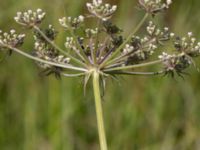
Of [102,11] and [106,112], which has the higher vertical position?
[106,112]

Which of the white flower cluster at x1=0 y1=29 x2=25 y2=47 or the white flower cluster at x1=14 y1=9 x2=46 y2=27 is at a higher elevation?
the white flower cluster at x1=14 y1=9 x2=46 y2=27

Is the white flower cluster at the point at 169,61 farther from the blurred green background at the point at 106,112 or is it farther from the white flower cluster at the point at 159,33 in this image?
the blurred green background at the point at 106,112

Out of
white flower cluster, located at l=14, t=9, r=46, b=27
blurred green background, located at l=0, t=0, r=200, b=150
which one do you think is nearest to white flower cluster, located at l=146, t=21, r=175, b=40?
white flower cluster, located at l=14, t=9, r=46, b=27

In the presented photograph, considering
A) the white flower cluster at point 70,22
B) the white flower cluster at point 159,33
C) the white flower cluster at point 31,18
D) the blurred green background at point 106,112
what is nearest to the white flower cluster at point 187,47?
the white flower cluster at point 159,33

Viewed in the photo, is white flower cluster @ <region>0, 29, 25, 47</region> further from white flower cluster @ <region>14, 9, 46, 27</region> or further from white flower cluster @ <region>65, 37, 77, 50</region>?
white flower cluster @ <region>65, 37, 77, 50</region>

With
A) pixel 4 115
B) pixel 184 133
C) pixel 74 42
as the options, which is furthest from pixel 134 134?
pixel 74 42

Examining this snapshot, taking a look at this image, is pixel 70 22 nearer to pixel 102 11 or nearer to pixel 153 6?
pixel 102 11

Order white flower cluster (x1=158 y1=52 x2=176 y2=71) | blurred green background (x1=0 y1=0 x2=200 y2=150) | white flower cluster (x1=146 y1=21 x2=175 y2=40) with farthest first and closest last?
blurred green background (x1=0 y1=0 x2=200 y2=150), white flower cluster (x1=146 y1=21 x2=175 y2=40), white flower cluster (x1=158 y1=52 x2=176 y2=71)

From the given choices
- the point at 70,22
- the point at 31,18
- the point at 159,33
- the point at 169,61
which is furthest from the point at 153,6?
the point at 31,18
